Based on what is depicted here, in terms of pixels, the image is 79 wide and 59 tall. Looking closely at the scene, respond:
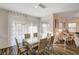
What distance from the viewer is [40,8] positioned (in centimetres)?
204

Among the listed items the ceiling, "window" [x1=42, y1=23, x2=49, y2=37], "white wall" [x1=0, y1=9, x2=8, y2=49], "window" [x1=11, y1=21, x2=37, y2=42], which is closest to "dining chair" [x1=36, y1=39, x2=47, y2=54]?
"window" [x1=42, y1=23, x2=49, y2=37]

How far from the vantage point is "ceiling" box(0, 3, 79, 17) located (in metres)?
2.00

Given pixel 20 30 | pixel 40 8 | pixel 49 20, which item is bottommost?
pixel 20 30

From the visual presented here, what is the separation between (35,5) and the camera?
2.02 metres

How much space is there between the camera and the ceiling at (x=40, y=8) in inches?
78.9

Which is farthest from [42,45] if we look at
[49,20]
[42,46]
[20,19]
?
[20,19]

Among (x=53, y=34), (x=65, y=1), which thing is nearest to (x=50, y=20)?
(x=53, y=34)

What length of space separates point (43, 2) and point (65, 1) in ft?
1.18

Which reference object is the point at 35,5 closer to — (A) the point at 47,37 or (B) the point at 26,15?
(B) the point at 26,15

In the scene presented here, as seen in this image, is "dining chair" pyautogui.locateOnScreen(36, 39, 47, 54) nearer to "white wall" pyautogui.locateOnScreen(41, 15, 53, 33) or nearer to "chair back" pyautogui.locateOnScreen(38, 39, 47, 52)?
"chair back" pyautogui.locateOnScreen(38, 39, 47, 52)

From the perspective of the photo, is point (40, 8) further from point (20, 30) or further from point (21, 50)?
point (21, 50)

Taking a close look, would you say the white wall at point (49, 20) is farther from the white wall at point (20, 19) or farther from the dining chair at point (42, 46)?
the dining chair at point (42, 46)
